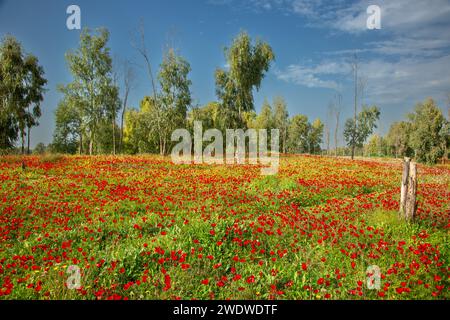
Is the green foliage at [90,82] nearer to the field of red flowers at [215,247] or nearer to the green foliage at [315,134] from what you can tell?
the field of red flowers at [215,247]

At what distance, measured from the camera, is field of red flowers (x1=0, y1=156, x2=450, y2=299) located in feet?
16.6

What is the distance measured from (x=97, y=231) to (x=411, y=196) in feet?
28.7

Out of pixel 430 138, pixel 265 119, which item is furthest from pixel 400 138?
pixel 265 119

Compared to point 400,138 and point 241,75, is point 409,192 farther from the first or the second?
point 400,138

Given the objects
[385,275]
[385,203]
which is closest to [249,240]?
[385,275]

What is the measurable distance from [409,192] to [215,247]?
5695 mm

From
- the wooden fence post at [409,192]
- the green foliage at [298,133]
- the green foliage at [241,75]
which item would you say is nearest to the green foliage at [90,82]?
the green foliage at [241,75]

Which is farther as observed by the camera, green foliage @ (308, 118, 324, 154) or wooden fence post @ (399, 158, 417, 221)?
green foliage @ (308, 118, 324, 154)

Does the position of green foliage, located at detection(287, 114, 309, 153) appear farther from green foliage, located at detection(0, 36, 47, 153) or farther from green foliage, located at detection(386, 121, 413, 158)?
green foliage, located at detection(0, 36, 47, 153)

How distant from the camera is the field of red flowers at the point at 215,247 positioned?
5.07 m

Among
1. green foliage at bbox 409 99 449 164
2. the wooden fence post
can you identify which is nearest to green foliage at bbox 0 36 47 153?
the wooden fence post

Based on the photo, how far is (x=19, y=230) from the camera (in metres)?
8.23

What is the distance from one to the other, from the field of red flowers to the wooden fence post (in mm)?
309

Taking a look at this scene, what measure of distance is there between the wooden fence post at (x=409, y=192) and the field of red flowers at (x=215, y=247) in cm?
31
